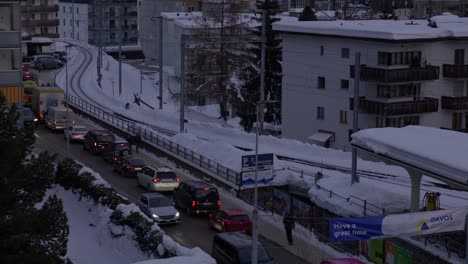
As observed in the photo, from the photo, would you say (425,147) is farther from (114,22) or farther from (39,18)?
(114,22)

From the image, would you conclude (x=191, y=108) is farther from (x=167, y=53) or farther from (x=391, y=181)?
(x=391, y=181)

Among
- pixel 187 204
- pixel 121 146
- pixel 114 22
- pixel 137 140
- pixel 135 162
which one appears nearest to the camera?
pixel 187 204

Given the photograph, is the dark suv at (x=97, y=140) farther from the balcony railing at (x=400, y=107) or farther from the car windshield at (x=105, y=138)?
the balcony railing at (x=400, y=107)

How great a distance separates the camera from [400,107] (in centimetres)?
5581

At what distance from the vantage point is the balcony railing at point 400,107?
55469 mm

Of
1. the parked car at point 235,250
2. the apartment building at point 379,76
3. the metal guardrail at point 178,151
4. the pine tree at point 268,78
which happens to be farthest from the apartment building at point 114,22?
the parked car at point 235,250

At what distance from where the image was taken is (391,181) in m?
43.2

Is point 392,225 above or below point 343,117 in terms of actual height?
above

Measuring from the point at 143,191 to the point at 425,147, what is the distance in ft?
50.7

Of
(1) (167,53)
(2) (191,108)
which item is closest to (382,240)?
(2) (191,108)

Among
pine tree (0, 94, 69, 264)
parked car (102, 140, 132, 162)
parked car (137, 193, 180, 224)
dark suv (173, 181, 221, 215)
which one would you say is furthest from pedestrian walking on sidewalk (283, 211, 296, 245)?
parked car (102, 140, 132, 162)

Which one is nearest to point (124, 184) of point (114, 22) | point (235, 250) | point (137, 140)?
point (137, 140)

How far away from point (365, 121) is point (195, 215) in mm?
23715

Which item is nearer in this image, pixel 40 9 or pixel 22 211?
pixel 22 211
